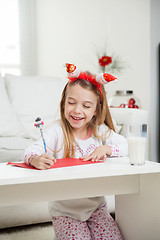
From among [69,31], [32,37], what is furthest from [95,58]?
[32,37]

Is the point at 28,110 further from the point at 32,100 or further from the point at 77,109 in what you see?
the point at 77,109

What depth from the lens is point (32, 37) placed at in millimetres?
3590

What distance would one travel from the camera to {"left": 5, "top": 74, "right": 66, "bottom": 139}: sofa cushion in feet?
7.67

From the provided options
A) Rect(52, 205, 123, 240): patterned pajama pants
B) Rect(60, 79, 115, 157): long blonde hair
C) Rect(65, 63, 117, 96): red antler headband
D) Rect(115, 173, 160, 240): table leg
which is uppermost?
Rect(65, 63, 117, 96): red antler headband

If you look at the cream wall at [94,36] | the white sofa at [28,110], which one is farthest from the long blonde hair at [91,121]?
the cream wall at [94,36]

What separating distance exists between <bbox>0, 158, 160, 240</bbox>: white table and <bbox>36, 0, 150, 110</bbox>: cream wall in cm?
266

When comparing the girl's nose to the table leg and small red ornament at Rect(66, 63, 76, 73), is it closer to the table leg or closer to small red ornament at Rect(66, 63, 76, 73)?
small red ornament at Rect(66, 63, 76, 73)

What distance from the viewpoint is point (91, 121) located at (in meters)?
1.38

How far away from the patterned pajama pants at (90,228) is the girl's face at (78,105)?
0.37m

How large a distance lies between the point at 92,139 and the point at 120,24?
2765 mm

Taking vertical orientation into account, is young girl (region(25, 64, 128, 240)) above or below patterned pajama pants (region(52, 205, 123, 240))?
above

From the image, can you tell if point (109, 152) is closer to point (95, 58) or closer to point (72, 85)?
point (72, 85)

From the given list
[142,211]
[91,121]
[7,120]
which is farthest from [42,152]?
[7,120]

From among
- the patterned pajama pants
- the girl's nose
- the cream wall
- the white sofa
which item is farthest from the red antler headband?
the cream wall
